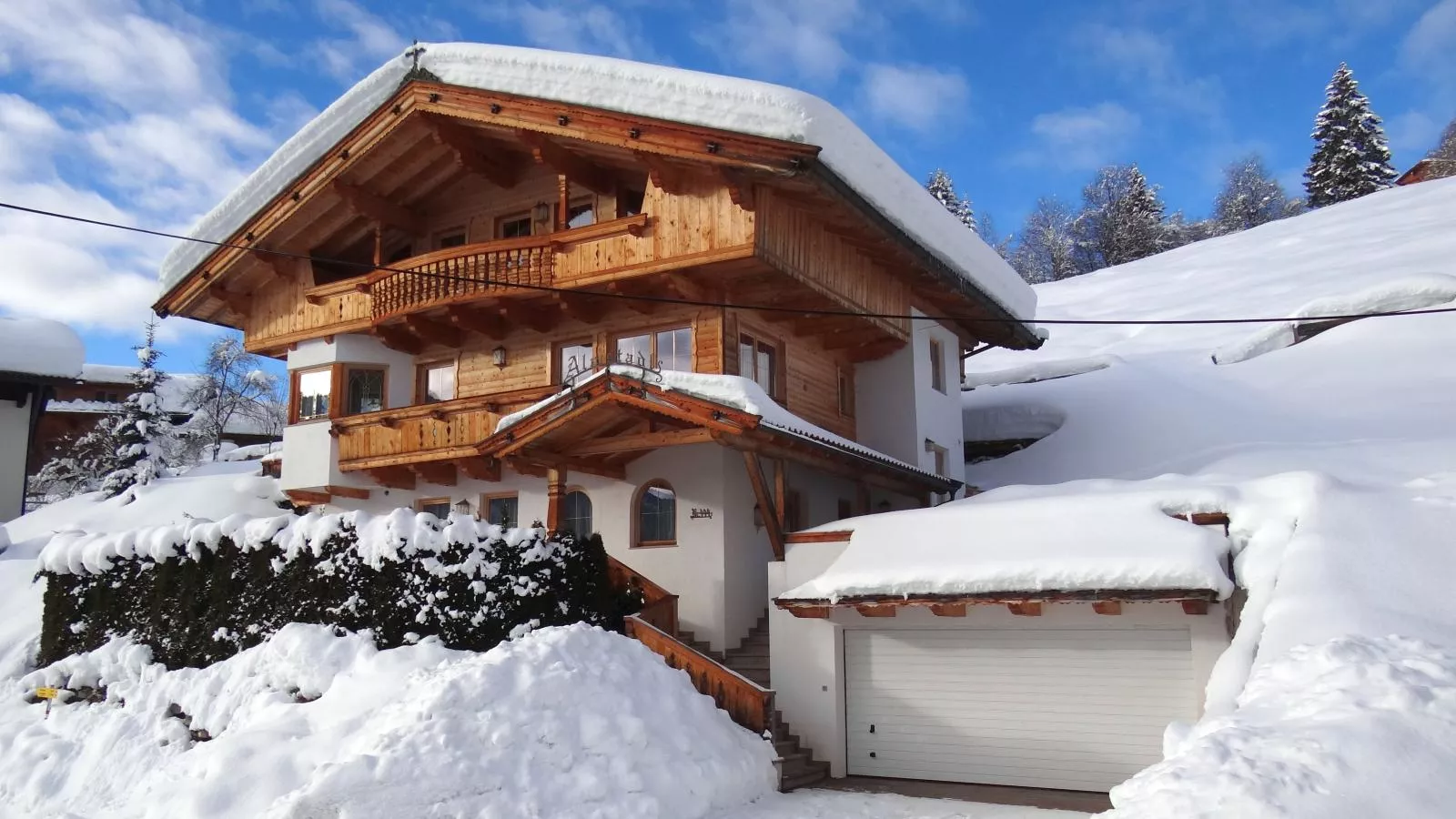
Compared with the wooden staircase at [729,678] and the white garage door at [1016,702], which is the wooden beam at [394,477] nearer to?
the wooden staircase at [729,678]

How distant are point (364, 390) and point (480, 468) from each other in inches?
171

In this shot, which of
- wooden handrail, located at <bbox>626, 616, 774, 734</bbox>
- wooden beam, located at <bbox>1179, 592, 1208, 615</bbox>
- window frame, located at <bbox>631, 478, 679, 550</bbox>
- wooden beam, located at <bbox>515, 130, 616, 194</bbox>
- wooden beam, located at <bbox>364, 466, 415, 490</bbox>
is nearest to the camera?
wooden beam, located at <bbox>1179, 592, 1208, 615</bbox>

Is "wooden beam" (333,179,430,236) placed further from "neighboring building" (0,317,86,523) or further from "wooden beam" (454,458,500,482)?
"neighboring building" (0,317,86,523)

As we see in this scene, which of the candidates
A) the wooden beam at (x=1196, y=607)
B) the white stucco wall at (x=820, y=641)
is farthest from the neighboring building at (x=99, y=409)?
the wooden beam at (x=1196, y=607)

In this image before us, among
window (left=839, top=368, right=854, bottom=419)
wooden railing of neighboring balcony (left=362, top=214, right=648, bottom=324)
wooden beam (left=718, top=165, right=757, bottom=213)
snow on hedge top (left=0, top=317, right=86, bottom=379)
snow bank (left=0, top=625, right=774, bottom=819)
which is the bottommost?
snow bank (left=0, top=625, right=774, bottom=819)

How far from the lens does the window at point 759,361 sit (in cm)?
1825

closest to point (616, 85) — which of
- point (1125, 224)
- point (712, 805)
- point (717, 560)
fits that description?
point (717, 560)

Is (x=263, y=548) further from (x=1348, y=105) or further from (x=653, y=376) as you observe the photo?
(x=1348, y=105)

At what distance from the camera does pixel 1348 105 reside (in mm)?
62250

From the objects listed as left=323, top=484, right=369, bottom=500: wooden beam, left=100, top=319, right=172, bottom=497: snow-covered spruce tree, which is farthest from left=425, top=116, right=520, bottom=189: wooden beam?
left=100, top=319, right=172, bottom=497: snow-covered spruce tree

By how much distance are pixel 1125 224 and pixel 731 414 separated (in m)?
61.5

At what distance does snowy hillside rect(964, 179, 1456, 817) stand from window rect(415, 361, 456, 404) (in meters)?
12.1

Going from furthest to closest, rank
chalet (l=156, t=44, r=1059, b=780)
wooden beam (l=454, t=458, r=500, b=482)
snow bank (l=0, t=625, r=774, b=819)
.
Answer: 1. wooden beam (l=454, t=458, r=500, b=482)
2. chalet (l=156, t=44, r=1059, b=780)
3. snow bank (l=0, t=625, r=774, b=819)

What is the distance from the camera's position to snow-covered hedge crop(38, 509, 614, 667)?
14594 mm
